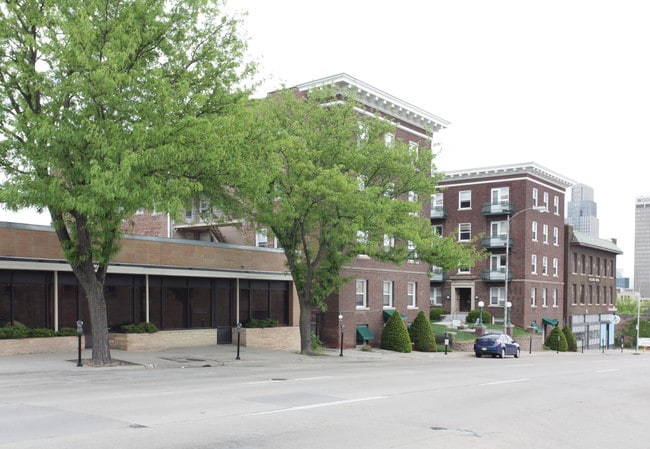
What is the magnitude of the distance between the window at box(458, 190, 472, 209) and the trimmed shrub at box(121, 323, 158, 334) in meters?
39.6

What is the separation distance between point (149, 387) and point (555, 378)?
13.5 m

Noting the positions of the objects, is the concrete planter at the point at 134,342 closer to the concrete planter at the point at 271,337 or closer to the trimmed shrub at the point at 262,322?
the concrete planter at the point at 271,337

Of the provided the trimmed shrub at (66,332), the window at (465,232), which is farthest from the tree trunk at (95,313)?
the window at (465,232)

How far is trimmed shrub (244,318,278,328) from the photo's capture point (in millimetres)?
31172

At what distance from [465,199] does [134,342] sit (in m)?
41.1

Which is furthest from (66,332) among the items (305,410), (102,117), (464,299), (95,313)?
(464,299)

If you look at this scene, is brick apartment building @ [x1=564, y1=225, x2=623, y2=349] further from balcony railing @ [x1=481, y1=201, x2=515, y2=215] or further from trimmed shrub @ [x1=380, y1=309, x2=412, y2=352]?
trimmed shrub @ [x1=380, y1=309, x2=412, y2=352]

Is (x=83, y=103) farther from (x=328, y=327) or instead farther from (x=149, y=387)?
(x=328, y=327)

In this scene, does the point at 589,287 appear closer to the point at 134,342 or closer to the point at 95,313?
the point at 134,342

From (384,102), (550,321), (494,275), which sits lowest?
(550,321)

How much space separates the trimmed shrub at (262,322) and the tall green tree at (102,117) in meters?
12.4

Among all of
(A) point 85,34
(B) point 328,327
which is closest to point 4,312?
(A) point 85,34

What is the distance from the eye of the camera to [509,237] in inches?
2271

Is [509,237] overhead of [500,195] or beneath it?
beneath
